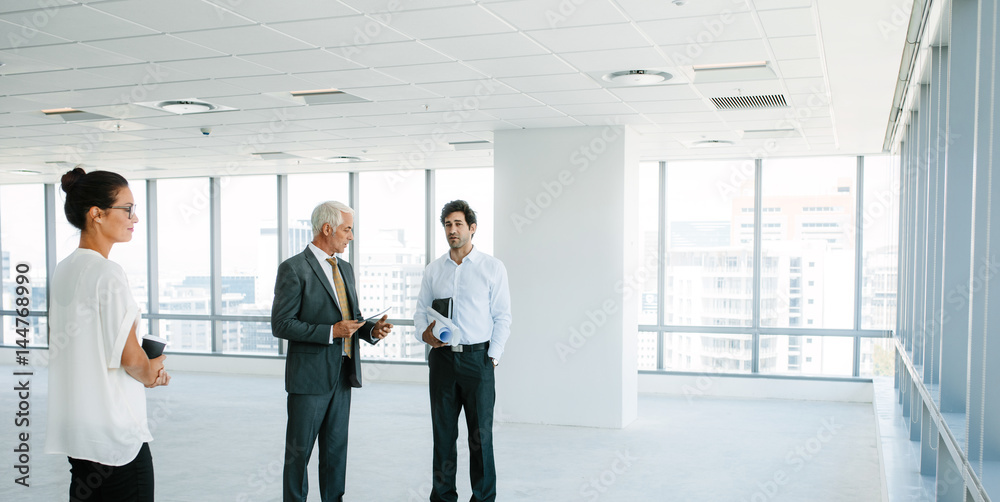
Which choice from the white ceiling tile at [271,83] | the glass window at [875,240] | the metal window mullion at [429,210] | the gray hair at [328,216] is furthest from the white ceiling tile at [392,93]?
the glass window at [875,240]

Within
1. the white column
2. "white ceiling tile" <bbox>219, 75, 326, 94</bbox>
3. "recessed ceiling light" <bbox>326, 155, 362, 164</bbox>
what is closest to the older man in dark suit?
"white ceiling tile" <bbox>219, 75, 326, 94</bbox>

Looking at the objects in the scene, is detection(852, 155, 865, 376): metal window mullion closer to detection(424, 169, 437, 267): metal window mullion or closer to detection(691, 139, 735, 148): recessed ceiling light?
detection(691, 139, 735, 148): recessed ceiling light

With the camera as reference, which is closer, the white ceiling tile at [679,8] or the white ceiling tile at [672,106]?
the white ceiling tile at [679,8]

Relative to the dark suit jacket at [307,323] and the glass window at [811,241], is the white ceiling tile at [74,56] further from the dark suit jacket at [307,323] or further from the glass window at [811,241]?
the glass window at [811,241]

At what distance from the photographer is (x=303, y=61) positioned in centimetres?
511

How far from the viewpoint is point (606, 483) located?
5.40 metres

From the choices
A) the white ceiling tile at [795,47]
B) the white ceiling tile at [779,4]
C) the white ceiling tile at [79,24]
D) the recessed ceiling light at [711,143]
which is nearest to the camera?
the white ceiling tile at [779,4]

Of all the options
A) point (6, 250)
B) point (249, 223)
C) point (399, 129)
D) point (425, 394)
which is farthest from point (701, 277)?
point (6, 250)

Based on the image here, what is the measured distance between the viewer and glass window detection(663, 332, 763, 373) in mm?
9680

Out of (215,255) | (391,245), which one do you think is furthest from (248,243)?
(391,245)

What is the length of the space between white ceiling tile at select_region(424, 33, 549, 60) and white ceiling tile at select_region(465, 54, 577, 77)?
0.37ft

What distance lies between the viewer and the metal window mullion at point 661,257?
392 inches

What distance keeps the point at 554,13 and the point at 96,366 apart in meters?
2.87

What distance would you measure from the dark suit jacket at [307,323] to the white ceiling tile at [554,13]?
64.7 inches
